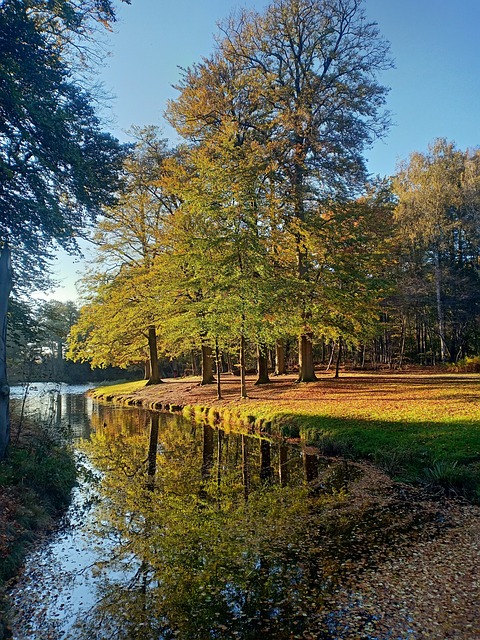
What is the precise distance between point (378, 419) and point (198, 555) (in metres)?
8.02

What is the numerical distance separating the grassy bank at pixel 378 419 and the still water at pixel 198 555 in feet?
3.78

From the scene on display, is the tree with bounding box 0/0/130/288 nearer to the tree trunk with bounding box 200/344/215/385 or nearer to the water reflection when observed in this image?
the water reflection

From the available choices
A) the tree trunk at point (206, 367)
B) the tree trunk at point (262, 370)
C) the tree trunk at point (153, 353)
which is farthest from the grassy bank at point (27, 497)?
the tree trunk at point (153, 353)

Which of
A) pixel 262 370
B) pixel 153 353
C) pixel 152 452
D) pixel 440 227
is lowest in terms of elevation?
pixel 152 452

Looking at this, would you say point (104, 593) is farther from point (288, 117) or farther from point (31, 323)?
point (288, 117)

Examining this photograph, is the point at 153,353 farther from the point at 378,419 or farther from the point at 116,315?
the point at 378,419

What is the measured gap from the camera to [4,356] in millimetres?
8898

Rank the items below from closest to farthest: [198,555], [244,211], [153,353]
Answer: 1. [198,555]
2. [244,211]
3. [153,353]

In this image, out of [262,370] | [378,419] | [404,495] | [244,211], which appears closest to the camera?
[404,495]

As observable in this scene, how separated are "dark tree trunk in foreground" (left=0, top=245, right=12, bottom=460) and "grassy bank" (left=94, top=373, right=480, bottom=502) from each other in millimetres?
7951

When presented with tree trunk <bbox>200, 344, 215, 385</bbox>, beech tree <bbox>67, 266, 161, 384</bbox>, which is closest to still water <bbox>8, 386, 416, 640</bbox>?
beech tree <bbox>67, 266, 161, 384</bbox>

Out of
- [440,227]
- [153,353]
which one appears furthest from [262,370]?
[440,227]

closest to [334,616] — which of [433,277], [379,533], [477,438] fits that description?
[379,533]

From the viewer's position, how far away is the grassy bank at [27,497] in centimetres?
575
